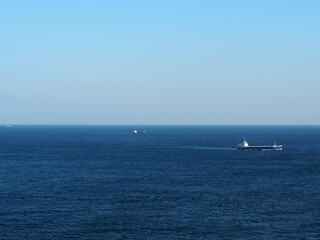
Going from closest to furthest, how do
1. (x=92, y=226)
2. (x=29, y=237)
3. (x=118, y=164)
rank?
(x=29, y=237) < (x=92, y=226) < (x=118, y=164)

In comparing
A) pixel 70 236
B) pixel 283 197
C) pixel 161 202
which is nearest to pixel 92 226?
pixel 70 236

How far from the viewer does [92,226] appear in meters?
82.3

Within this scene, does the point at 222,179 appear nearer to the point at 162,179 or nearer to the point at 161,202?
the point at 162,179

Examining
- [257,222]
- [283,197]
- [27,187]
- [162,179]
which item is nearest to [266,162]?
[162,179]

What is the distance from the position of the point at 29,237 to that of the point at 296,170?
9757cm

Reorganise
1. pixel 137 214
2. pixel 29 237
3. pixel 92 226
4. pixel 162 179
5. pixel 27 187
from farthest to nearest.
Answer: pixel 162 179 < pixel 27 187 < pixel 137 214 < pixel 92 226 < pixel 29 237

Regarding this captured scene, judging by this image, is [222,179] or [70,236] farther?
[222,179]

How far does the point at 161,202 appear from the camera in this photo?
102375mm

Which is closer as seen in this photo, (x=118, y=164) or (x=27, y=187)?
(x=27, y=187)

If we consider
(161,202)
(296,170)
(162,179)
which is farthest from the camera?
(296,170)

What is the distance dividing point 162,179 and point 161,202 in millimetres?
34131

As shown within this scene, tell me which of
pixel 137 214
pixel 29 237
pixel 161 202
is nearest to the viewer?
pixel 29 237

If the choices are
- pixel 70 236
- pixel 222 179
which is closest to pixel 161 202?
pixel 70 236

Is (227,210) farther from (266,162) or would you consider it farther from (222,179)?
(266,162)
